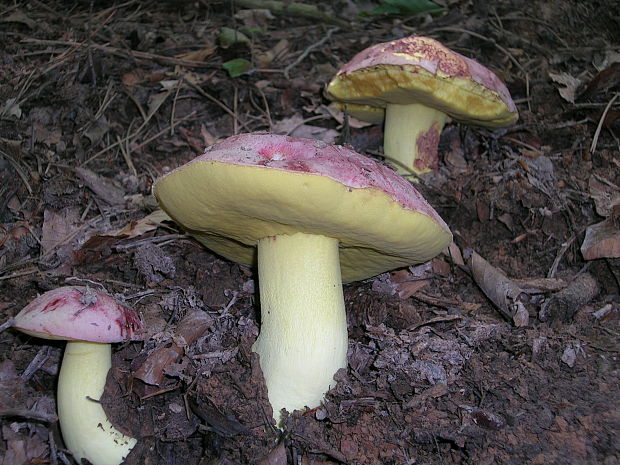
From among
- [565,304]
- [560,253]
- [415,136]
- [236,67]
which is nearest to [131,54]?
[236,67]

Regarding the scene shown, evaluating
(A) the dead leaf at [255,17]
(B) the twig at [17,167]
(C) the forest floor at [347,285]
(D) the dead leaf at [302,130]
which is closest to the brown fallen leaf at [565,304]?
(C) the forest floor at [347,285]

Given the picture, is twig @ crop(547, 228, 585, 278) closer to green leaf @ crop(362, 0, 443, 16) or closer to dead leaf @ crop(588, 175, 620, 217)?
dead leaf @ crop(588, 175, 620, 217)

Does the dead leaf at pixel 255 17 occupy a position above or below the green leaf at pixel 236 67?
above

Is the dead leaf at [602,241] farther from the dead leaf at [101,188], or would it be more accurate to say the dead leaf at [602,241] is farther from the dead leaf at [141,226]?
the dead leaf at [101,188]

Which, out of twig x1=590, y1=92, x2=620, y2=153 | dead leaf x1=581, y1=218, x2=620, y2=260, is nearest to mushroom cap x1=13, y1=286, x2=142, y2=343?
dead leaf x1=581, y1=218, x2=620, y2=260

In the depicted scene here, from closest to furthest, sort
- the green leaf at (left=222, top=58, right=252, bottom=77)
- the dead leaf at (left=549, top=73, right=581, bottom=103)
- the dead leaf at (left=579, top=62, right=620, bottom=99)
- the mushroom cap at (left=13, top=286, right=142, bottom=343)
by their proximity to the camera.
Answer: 1. the mushroom cap at (left=13, top=286, right=142, bottom=343)
2. the dead leaf at (left=579, top=62, right=620, bottom=99)
3. the dead leaf at (left=549, top=73, right=581, bottom=103)
4. the green leaf at (left=222, top=58, right=252, bottom=77)

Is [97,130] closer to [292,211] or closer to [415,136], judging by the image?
[415,136]
